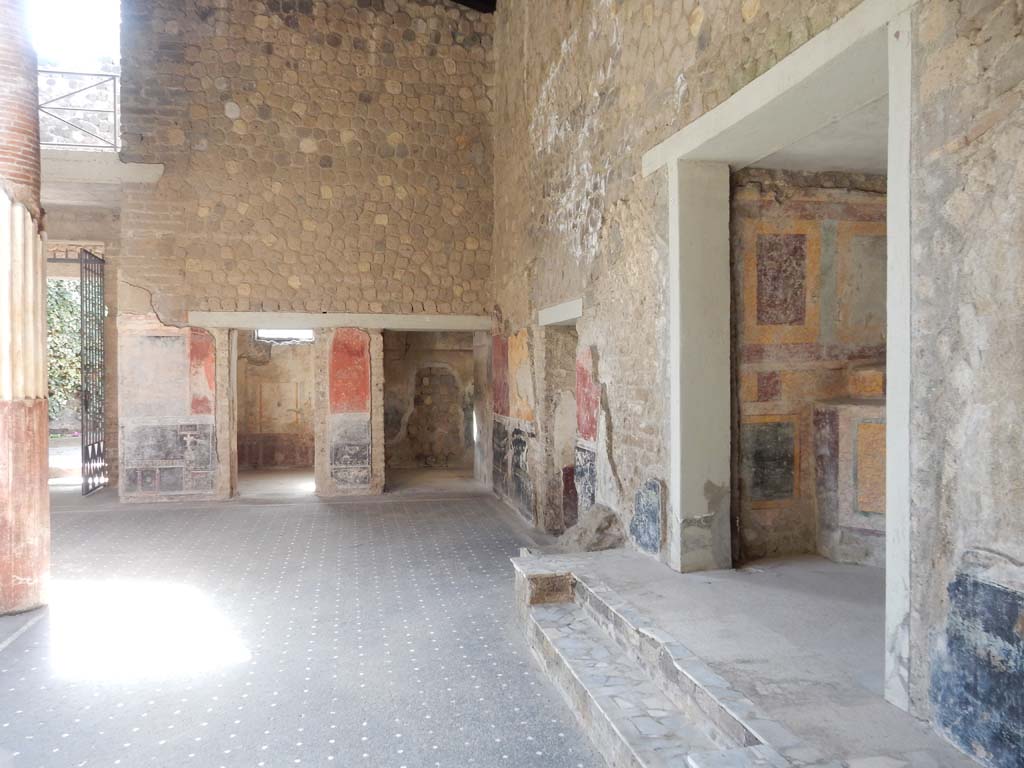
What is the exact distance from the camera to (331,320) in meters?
9.39

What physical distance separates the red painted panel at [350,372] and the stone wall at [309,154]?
42cm

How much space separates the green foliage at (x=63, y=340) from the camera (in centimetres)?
1603

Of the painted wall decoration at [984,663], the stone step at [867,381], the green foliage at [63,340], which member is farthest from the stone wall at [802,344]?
the green foliage at [63,340]

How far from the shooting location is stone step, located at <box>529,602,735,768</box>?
2711 millimetres

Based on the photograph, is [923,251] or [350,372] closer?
[923,251]

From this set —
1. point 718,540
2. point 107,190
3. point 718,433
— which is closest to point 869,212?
point 718,433

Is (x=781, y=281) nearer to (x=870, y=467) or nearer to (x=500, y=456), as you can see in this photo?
(x=870, y=467)

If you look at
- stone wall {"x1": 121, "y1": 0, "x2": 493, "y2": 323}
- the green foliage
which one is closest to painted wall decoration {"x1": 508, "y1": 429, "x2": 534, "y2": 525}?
stone wall {"x1": 121, "y1": 0, "x2": 493, "y2": 323}

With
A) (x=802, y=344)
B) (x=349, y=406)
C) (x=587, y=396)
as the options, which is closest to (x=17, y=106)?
(x=587, y=396)

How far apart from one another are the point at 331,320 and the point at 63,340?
1029 centimetres

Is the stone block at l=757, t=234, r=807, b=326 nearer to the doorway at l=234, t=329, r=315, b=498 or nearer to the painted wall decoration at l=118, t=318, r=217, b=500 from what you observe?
the painted wall decoration at l=118, t=318, r=217, b=500

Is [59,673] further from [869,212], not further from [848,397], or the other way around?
[869,212]

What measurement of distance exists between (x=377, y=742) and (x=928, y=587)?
2.25m

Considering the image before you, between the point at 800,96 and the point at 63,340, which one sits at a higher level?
the point at 800,96
